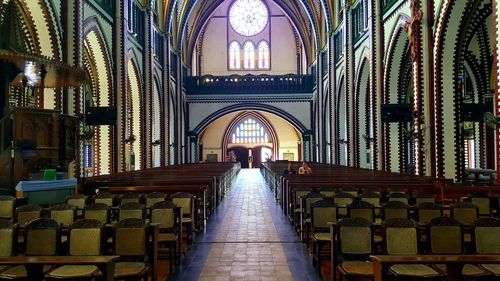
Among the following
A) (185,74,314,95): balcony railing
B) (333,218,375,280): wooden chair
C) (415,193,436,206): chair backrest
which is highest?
(185,74,314,95): balcony railing

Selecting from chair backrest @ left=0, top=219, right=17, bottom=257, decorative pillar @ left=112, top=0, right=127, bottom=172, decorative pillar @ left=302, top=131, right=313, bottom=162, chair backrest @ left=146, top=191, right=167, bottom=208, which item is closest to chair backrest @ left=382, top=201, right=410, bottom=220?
chair backrest @ left=146, top=191, right=167, bottom=208

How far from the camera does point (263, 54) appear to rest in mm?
44688

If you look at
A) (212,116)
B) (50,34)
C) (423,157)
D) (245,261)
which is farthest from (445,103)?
(212,116)

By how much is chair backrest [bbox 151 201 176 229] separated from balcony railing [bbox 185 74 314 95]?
33.3 meters

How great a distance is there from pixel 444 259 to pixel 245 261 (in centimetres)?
391

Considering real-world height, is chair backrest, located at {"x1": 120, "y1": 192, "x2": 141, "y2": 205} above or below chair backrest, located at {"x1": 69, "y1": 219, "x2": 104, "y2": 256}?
above

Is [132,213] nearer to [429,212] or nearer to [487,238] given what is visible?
[429,212]

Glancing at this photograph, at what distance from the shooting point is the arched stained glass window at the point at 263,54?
1757 inches

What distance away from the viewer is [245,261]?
A: 7.98 m

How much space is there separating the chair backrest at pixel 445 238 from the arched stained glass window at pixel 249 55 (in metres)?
39.4

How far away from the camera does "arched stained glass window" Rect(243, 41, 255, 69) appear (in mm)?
44688

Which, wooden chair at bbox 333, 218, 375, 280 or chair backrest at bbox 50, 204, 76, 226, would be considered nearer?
wooden chair at bbox 333, 218, 375, 280

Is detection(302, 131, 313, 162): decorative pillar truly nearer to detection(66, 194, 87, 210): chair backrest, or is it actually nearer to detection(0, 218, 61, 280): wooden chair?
detection(66, 194, 87, 210): chair backrest

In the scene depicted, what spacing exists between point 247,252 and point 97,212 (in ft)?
8.58
